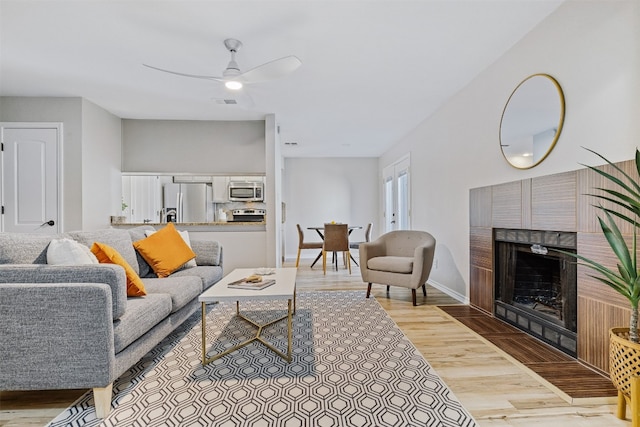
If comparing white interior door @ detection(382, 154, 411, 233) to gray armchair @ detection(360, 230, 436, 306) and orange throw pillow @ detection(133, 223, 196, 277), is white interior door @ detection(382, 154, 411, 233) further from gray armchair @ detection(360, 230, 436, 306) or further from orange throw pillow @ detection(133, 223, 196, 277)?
orange throw pillow @ detection(133, 223, 196, 277)

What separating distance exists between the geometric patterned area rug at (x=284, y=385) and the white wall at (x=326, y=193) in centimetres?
514

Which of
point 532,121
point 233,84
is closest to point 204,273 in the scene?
point 233,84

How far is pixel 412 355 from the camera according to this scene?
7.28 ft

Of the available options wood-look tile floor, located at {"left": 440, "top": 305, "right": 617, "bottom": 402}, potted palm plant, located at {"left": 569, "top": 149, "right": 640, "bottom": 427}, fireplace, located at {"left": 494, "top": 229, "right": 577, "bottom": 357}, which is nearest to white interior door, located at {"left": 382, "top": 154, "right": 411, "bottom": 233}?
fireplace, located at {"left": 494, "top": 229, "right": 577, "bottom": 357}

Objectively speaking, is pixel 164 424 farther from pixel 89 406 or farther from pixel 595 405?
pixel 595 405

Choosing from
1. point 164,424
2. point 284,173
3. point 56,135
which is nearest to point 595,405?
point 164,424

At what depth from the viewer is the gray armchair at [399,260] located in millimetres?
3396

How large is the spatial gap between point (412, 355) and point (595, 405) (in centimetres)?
97

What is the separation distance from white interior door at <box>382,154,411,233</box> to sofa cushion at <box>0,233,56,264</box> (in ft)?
16.1

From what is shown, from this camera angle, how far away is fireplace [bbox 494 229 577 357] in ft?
7.18

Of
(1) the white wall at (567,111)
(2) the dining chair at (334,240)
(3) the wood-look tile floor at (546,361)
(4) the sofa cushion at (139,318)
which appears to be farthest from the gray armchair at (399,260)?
(4) the sofa cushion at (139,318)

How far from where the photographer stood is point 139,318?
6.07 ft

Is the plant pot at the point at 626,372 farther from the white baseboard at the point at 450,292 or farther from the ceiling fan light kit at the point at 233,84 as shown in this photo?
the ceiling fan light kit at the point at 233,84

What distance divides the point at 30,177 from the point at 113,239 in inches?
94.1
